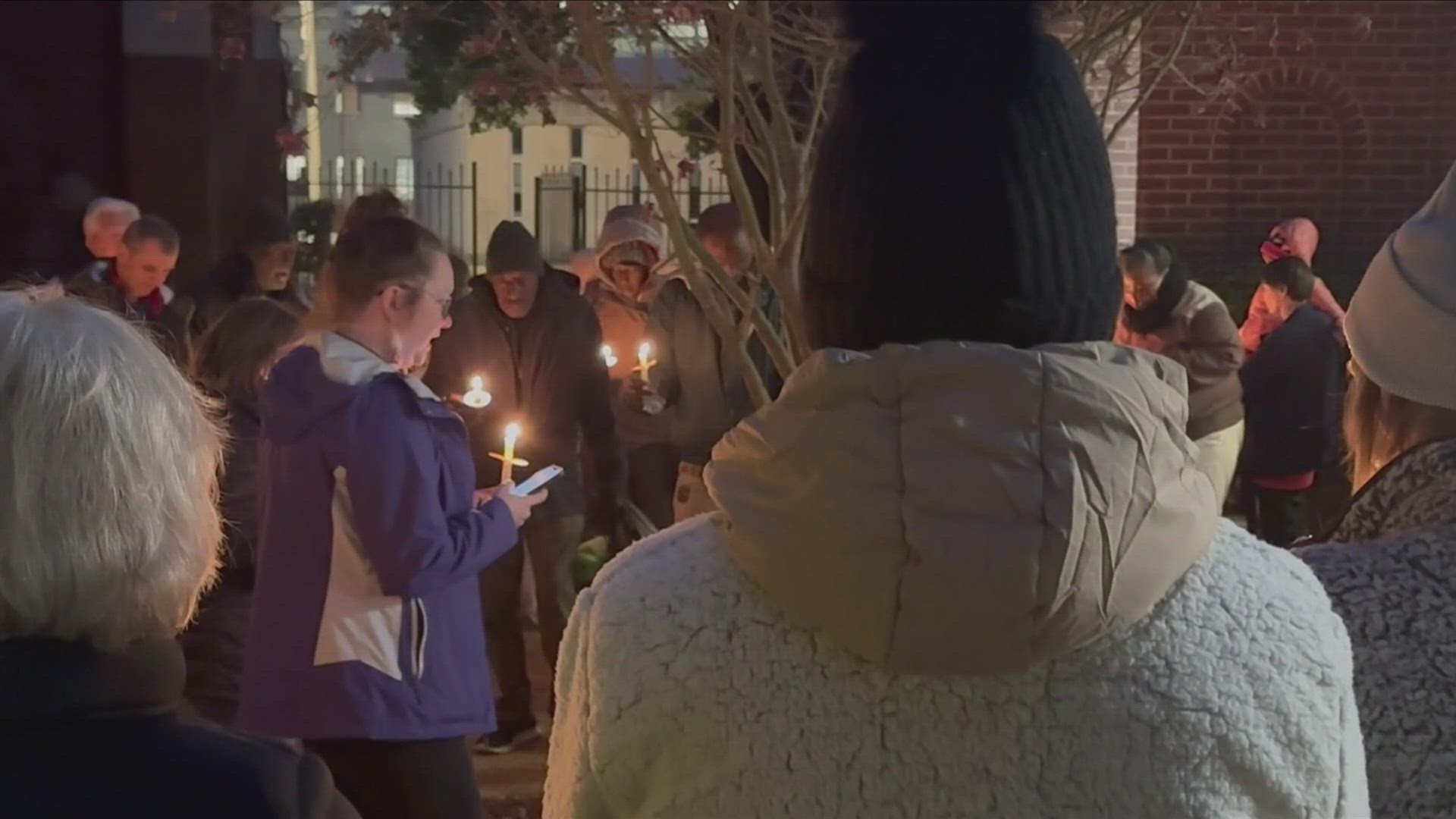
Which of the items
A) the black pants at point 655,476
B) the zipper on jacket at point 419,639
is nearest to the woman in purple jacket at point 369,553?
the zipper on jacket at point 419,639

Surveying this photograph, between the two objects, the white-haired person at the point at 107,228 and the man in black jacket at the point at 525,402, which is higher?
the white-haired person at the point at 107,228

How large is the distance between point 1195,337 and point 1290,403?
2.51ft

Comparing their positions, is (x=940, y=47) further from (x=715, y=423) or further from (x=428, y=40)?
(x=428, y=40)

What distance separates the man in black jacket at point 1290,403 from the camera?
8.89 metres

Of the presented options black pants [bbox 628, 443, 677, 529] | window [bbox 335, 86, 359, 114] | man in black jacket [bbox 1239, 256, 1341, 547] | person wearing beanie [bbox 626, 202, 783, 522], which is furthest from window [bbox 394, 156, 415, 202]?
man in black jacket [bbox 1239, 256, 1341, 547]

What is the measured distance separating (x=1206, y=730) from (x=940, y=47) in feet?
2.16

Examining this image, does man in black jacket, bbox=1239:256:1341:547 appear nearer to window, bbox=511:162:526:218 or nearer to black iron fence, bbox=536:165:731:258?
black iron fence, bbox=536:165:731:258

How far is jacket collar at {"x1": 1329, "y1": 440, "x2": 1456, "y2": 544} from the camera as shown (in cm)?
226

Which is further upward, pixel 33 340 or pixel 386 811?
pixel 33 340

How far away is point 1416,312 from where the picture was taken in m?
2.38

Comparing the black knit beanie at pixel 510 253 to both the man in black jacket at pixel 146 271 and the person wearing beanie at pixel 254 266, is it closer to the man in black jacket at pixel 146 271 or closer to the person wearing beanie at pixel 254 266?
the person wearing beanie at pixel 254 266

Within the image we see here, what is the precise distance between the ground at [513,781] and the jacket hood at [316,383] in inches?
99.4

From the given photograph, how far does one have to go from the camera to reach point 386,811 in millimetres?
3746

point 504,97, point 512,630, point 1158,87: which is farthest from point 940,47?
point 1158,87
